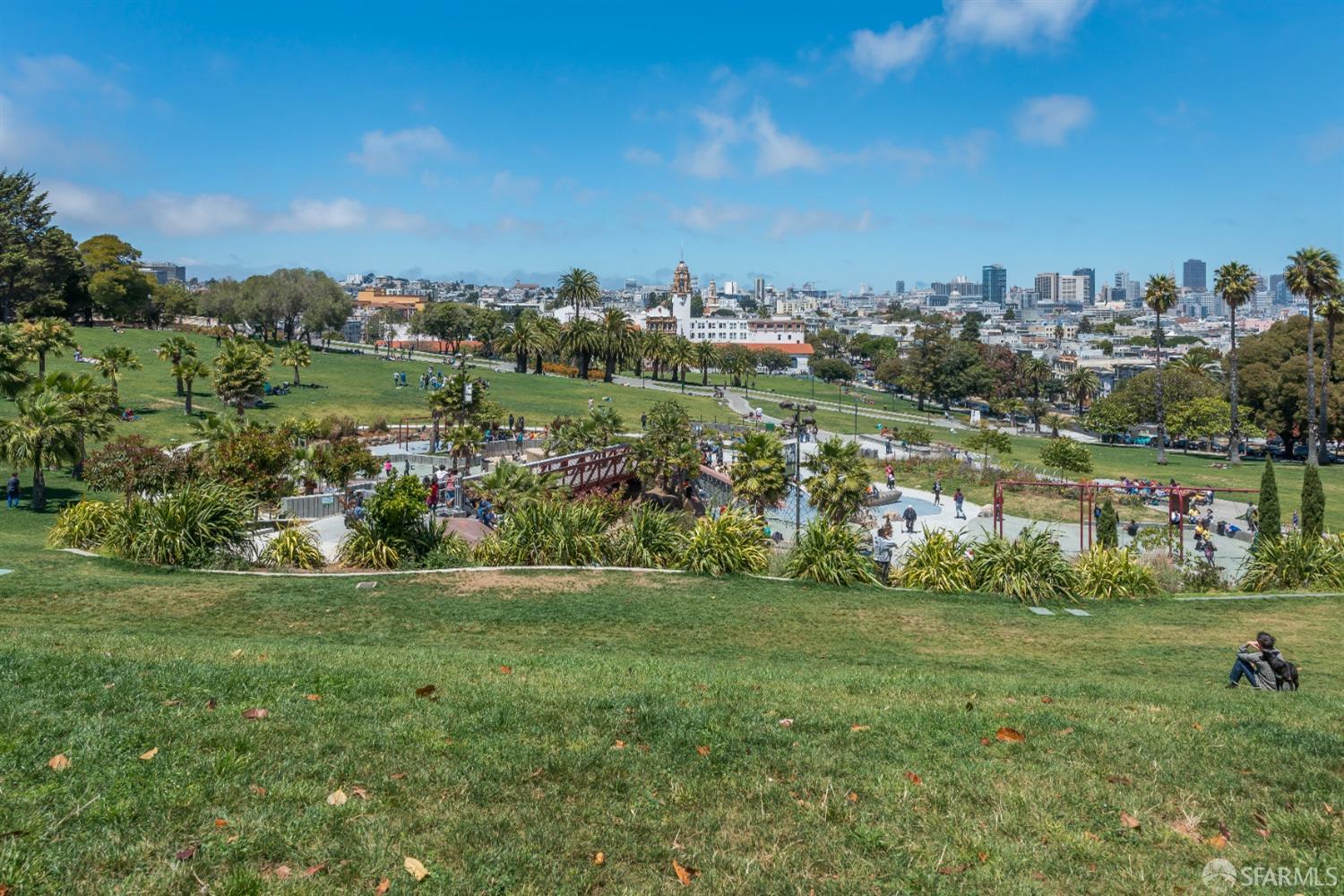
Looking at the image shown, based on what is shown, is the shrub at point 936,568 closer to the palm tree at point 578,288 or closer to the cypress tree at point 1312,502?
the cypress tree at point 1312,502

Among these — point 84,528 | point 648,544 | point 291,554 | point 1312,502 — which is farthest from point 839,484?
point 84,528

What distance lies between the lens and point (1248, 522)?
35719 millimetres

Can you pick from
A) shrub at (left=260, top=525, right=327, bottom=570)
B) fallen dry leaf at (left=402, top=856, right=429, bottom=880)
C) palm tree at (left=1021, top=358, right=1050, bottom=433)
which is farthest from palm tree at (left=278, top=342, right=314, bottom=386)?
palm tree at (left=1021, top=358, right=1050, bottom=433)

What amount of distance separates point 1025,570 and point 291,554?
1505 cm

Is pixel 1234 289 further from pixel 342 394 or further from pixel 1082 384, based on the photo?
pixel 342 394

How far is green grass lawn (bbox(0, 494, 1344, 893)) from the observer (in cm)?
501

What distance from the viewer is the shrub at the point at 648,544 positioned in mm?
19953

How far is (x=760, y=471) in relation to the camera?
32.2m

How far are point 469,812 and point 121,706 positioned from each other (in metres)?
3.45

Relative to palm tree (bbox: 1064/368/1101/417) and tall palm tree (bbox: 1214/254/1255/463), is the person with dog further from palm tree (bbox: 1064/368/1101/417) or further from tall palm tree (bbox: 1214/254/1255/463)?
palm tree (bbox: 1064/368/1101/417)

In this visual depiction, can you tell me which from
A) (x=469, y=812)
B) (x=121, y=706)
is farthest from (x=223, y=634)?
(x=469, y=812)

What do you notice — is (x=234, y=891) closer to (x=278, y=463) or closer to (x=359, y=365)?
A: (x=278, y=463)

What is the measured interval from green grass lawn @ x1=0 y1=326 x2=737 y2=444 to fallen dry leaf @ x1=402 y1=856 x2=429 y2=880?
46.9 m

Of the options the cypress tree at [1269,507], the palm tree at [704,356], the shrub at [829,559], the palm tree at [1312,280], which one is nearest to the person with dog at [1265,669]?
the shrub at [829,559]
